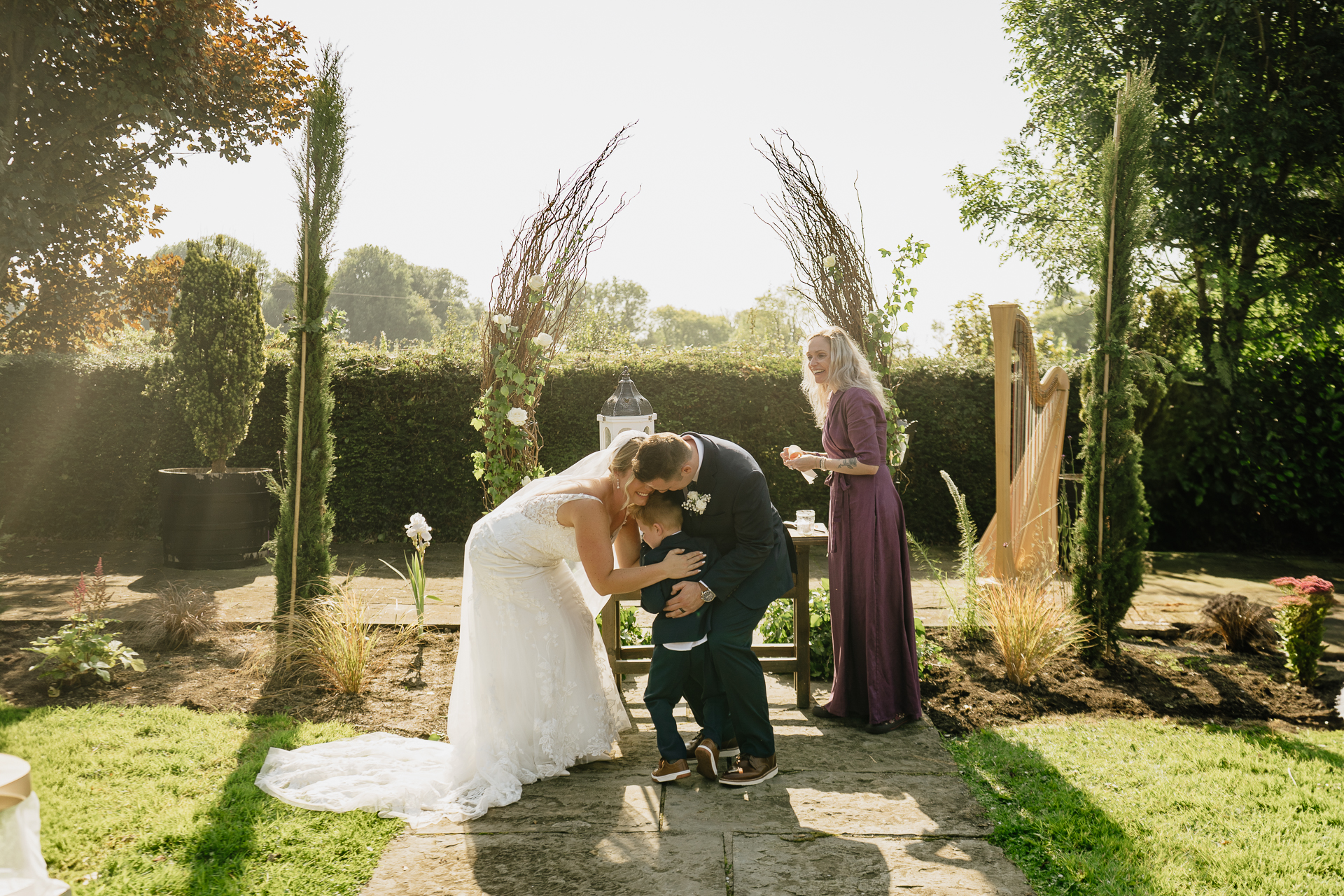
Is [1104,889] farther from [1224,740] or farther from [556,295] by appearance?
[556,295]

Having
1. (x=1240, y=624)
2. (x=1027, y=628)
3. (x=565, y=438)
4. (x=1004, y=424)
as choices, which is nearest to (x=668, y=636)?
(x=1027, y=628)

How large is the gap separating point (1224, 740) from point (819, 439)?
6175mm

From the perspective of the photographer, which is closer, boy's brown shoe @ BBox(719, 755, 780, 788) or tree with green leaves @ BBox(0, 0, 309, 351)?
boy's brown shoe @ BBox(719, 755, 780, 788)

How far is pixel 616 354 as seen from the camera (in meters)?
10.2

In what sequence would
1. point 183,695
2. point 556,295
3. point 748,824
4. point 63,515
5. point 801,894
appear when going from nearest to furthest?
point 801,894 < point 748,824 < point 183,695 < point 556,295 < point 63,515

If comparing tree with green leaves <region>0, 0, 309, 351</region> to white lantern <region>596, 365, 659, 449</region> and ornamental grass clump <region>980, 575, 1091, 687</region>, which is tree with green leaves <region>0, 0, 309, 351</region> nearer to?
white lantern <region>596, 365, 659, 449</region>

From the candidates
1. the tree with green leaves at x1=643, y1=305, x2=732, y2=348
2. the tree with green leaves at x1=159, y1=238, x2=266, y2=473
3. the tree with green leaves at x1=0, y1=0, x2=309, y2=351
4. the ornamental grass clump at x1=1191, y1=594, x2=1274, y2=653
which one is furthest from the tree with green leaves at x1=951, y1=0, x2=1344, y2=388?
the tree with green leaves at x1=643, y1=305, x2=732, y2=348

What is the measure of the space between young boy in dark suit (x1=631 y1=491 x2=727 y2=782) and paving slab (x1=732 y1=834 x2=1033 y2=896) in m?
0.56

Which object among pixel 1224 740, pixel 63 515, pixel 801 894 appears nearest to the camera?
pixel 801 894

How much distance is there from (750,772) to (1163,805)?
1.61m

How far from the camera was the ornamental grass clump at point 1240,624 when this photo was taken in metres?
5.70

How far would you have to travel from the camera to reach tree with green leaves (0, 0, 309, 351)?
33.3 ft

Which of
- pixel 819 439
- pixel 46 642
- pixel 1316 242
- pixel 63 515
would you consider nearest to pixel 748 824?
pixel 46 642

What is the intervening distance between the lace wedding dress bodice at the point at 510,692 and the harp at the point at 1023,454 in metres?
3.12
